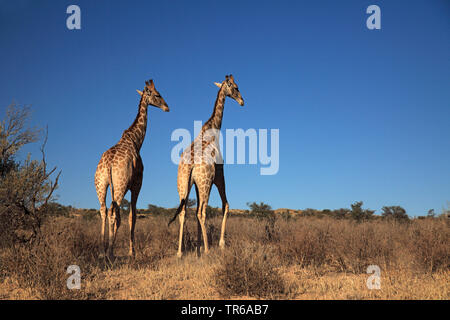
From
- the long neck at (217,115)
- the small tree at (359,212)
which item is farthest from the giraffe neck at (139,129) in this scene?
the small tree at (359,212)

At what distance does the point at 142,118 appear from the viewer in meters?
10.0

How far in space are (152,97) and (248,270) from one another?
6219 millimetres

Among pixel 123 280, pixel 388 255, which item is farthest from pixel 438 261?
pixel 123 280

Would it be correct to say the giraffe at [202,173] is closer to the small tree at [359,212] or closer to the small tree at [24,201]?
the small tree at [24,201]

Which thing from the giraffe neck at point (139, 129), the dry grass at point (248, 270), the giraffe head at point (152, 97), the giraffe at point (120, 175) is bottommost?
the dry grass at point (248, 270)

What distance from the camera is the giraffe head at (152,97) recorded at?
10117 mm

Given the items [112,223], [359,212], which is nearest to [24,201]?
[112,223]

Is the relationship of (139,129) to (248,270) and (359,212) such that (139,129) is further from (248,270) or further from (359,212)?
(359,212)

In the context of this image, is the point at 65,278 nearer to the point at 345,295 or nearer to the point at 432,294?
the point at 345,295

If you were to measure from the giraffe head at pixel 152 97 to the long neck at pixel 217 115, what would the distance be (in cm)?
139

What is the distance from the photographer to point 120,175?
27.0 feet

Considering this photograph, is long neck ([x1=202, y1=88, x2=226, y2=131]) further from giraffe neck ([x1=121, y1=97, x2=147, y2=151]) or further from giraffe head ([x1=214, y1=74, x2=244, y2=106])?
giraffe neck ([x1=121, y1=97, x2=147, y2=151])
